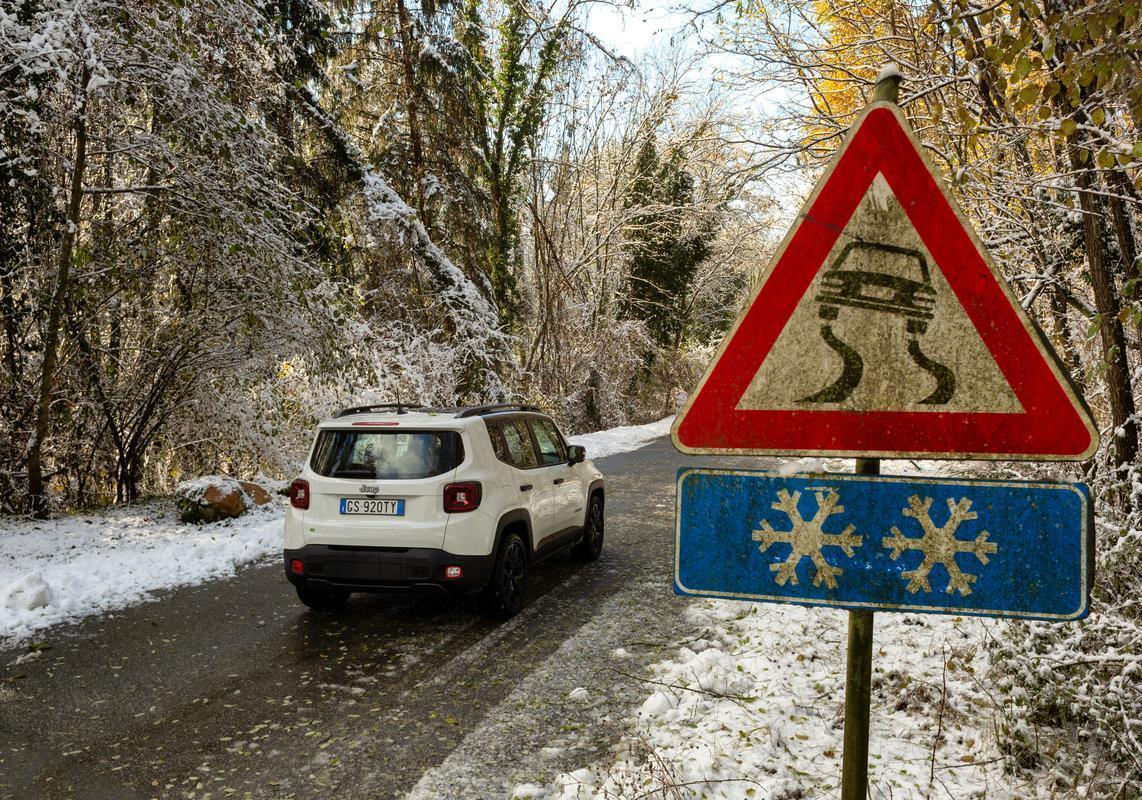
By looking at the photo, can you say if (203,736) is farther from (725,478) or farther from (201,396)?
(201,396)

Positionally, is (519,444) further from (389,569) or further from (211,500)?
(211,500)

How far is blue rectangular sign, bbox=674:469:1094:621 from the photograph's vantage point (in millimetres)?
1673

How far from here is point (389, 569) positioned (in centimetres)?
617

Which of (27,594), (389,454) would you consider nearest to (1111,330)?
(389,454)

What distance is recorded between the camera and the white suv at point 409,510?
6.18 m

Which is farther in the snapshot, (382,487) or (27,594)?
(27,594)

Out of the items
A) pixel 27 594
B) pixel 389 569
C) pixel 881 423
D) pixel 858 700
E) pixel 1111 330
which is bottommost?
pixel 27 594

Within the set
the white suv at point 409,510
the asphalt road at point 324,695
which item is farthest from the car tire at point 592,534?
the white suv at point 409,510

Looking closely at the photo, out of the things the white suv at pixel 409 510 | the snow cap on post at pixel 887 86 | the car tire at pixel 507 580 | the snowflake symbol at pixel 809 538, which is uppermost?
the snow cap on post at pixel 887 86

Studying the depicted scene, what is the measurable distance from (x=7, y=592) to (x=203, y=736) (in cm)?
359

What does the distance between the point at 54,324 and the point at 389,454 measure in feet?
19.7

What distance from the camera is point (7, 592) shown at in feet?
22.1

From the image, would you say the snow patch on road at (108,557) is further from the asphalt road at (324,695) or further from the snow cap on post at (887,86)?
the snow cap on post at (887,86)

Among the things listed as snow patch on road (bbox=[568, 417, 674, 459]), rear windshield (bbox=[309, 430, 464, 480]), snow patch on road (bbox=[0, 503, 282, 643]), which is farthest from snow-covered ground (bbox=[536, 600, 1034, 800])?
snow patch on road (bbox=[568, 417, 674, 459])
